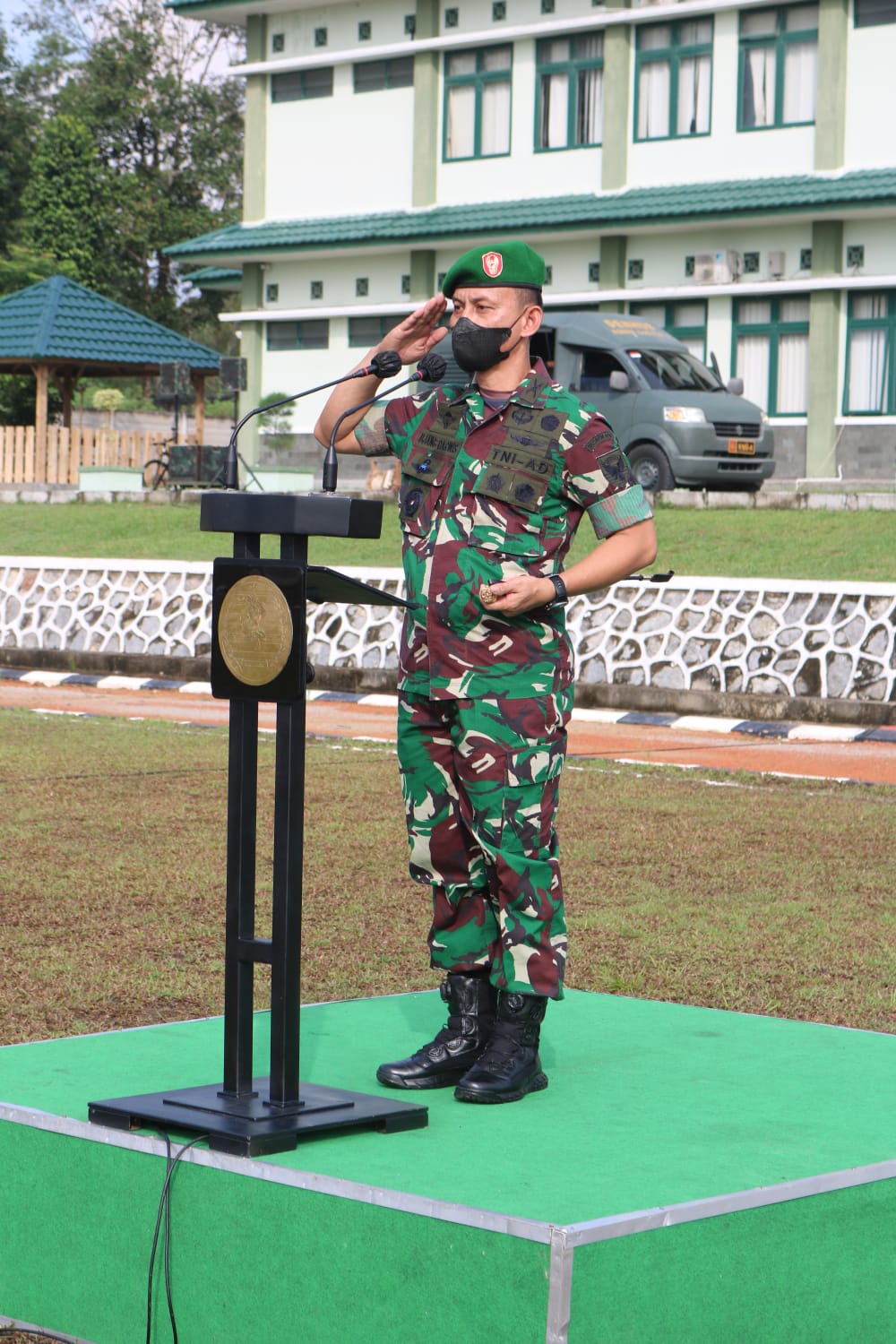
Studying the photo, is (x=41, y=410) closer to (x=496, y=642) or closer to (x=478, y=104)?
(x=478, y=104)

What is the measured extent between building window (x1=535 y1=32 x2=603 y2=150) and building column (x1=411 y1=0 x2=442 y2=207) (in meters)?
2.08

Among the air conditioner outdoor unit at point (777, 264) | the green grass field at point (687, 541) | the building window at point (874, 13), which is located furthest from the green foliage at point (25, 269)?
the building window at point (874, 13)

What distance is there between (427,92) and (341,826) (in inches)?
1094

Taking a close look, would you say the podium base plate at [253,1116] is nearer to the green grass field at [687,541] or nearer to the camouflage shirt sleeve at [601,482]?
the camouflage shirt sleeve at [601,482]

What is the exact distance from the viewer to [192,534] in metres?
24.7

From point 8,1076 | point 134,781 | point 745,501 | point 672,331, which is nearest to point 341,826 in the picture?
point 134,781

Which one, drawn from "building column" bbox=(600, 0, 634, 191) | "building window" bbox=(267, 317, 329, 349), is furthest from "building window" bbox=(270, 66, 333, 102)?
"building column" bbox=(600, 0, 634, 191)

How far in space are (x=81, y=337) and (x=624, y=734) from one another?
23666mm

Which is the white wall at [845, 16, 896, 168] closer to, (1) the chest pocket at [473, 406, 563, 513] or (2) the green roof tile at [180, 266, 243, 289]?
(2) the green roof tile at [180, 266, 243, 289]

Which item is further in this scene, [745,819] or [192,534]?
[192,534]

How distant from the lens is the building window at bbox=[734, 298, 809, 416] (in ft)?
105

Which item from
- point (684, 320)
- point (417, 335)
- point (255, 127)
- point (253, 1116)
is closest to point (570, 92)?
point (684, 320)

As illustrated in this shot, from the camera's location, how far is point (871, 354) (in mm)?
31344

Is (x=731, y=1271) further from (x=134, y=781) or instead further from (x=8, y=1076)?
(x=134, y=781)
